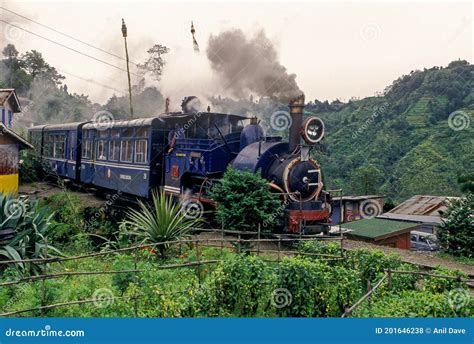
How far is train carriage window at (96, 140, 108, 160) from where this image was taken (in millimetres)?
18703

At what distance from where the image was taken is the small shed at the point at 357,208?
2747 cm

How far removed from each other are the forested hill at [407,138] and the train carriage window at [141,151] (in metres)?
20.1

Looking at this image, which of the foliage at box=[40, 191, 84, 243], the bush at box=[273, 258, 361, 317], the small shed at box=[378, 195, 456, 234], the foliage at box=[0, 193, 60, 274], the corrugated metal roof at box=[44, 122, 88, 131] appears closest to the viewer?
the bush at box=[273, 258, 361, 317]

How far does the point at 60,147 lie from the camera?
23531mm

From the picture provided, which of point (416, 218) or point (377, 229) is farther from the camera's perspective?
point (416, 218)

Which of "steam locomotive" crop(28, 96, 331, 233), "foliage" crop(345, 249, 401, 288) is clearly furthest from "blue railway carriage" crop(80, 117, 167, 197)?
"foliage" crop(345, 249, 401, 288)

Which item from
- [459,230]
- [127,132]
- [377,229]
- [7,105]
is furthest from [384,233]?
[7,105]

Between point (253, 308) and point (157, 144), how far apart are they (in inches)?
358

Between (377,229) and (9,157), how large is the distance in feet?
44.6

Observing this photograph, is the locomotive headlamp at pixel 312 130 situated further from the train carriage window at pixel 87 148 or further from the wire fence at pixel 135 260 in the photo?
the train carriage window at pixel 87 148

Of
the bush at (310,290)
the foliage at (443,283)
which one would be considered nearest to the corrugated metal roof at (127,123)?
the bush at (310,290)

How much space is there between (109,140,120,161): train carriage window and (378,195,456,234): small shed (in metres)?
13.8

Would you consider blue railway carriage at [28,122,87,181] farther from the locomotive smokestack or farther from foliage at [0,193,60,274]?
the locomotive smokestack

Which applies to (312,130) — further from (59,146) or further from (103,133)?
(59,146)
